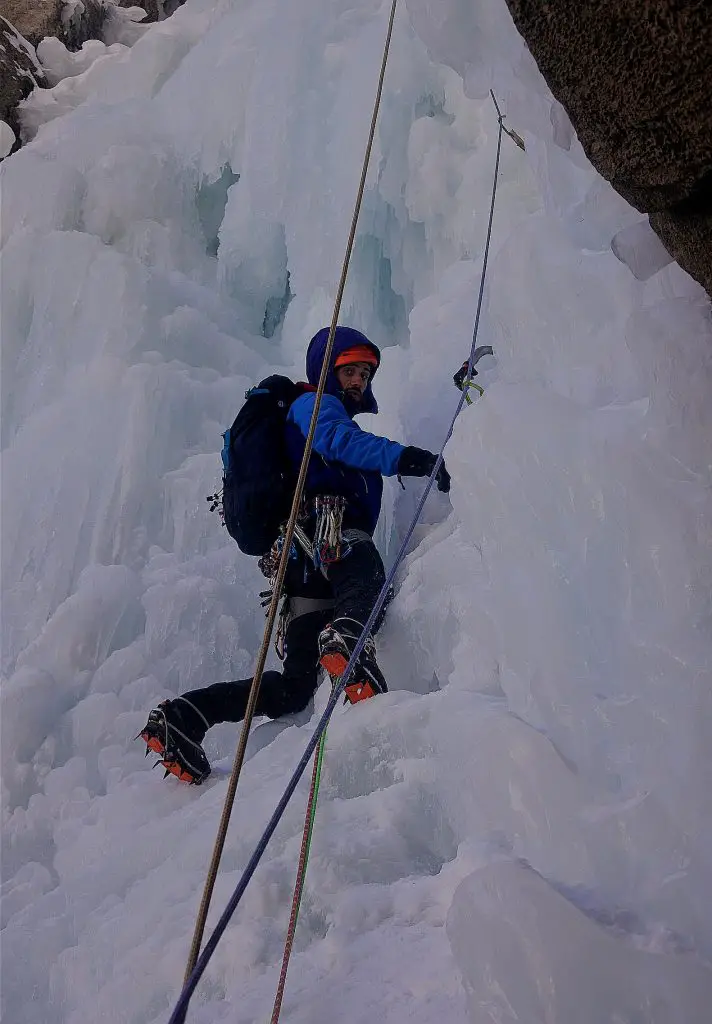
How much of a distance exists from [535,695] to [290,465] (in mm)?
1109

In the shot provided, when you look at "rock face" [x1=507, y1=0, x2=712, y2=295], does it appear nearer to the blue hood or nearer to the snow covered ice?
the snow covered ice

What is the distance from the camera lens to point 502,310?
1772 millimetres

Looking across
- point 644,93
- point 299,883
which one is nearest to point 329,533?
point 299,883

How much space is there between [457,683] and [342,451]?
0.70 metres

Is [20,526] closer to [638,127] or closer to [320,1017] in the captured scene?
[320,1017]

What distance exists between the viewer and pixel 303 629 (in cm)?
225

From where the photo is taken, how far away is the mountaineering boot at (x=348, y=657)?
71.7 inches

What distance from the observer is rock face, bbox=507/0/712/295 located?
2.52ft

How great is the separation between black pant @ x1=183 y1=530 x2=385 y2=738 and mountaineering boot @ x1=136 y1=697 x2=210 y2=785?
25mm

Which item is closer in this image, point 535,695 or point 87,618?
point 535,695

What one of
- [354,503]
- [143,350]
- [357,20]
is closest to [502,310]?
[354,503]

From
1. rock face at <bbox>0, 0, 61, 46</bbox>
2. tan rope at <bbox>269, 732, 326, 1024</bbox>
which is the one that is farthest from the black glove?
rock face at <bbox>0, 0, 61, 46</bbox>

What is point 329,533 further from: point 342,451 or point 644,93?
point 644,93

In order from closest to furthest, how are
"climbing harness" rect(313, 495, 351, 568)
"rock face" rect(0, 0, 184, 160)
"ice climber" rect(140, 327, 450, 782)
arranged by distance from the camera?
"ice climber" rect(140, 327, 450, 782) < "climbing harness" rect(313, 495, 351, 568) < "rock face" rect(0, 0, 184, 160)
